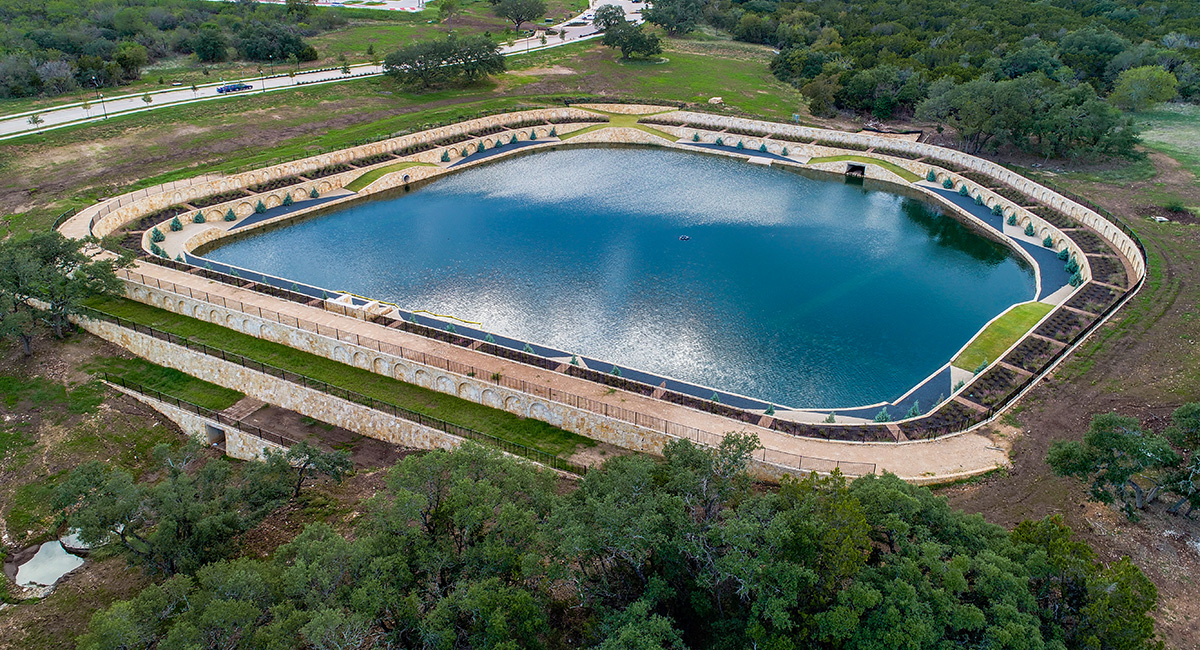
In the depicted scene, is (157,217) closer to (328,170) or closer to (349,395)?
(328,170)

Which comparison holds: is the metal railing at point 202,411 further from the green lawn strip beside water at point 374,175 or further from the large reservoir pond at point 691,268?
the green lawn strip beside water at point 374,175

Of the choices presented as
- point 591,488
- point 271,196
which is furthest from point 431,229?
point 591,488

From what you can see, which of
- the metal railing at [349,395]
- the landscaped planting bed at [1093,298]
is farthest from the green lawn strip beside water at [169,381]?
the landscaped planting bed at [1093,298]

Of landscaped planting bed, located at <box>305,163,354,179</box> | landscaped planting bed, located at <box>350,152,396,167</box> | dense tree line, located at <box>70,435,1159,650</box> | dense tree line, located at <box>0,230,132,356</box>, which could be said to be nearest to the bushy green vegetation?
dense tree line, located at <box>70,435,1159,650</box>

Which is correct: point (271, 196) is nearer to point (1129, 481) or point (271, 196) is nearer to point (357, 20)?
point (1129, 481)

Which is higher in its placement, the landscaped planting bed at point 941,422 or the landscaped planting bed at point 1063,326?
the landscaped planting bed at point 1063,326

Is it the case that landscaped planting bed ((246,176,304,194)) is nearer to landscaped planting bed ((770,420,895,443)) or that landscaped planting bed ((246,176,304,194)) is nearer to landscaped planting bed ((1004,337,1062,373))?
landscaped planting bed ((770,420,895,443))
